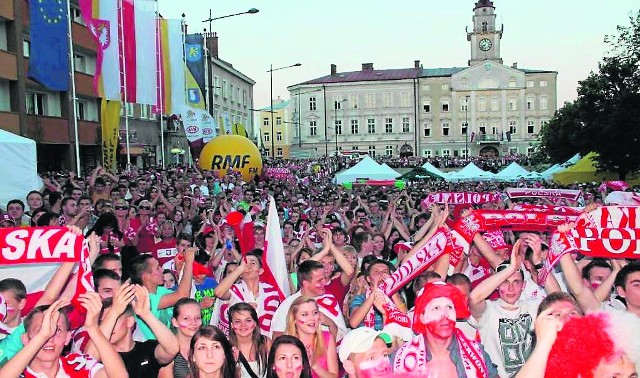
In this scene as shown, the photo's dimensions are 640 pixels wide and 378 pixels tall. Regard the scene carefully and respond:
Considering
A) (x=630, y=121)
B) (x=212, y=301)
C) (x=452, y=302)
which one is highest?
(x=630, y=121)

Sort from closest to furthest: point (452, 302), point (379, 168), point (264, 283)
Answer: point (452, 302), point (264, 283), point (379, 168)

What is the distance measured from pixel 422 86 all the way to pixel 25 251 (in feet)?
303

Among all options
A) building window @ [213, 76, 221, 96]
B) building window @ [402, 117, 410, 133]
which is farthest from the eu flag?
building window @ [402, 117, 410, 133]

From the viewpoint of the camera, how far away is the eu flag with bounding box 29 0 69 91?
55.8 ft

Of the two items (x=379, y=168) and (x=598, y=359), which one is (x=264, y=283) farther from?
(x=379, y=168)

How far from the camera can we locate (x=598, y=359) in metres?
2.76

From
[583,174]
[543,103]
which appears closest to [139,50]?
[583,174]

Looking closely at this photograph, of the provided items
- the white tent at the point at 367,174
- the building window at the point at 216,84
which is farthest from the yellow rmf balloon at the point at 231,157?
the building window at the point at 216,84

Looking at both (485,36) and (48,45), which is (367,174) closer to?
(48,45)

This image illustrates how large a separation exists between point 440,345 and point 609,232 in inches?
126

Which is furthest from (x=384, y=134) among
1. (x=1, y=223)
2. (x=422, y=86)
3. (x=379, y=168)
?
(x=1, y=223)

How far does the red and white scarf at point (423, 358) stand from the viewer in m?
4.05

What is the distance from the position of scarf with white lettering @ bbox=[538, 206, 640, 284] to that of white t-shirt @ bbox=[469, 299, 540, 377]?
53.0 inches

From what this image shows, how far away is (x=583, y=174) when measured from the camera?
109 feet
